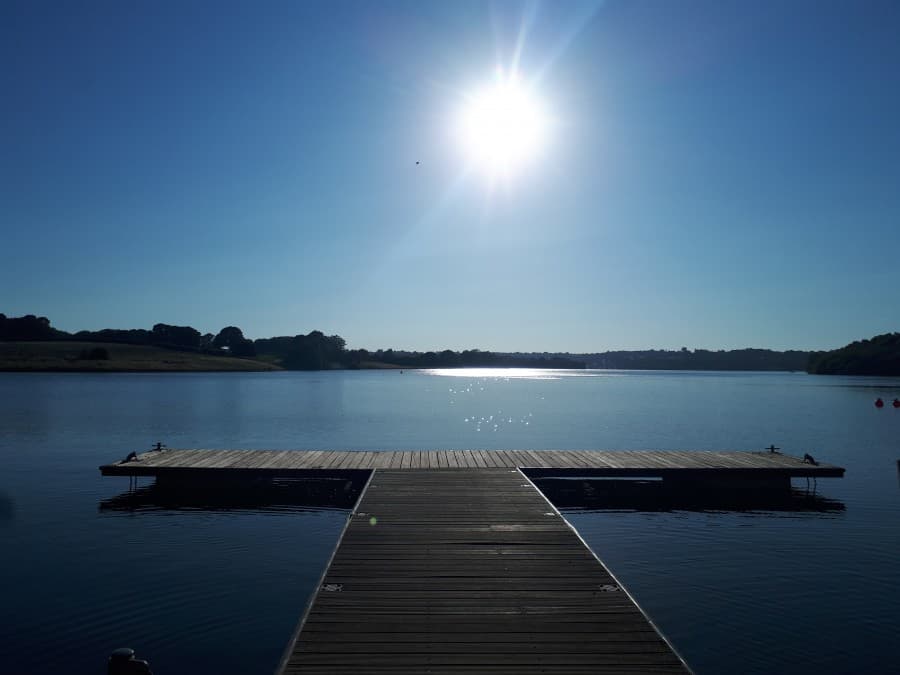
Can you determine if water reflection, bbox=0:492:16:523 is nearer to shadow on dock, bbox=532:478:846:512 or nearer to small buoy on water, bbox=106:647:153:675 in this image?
small buoy on water, bbox=106:647:153:675

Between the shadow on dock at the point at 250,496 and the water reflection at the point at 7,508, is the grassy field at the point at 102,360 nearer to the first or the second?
the water reflection at the point at 7,508

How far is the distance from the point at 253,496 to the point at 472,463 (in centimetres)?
747

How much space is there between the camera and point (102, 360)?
15600cm

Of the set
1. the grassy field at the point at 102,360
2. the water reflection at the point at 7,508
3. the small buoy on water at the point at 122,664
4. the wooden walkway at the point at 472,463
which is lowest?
the water reflection at the point at 7,508

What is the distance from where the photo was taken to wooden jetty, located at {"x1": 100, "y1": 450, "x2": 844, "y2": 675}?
21.4 ft

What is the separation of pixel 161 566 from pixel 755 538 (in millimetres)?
14590

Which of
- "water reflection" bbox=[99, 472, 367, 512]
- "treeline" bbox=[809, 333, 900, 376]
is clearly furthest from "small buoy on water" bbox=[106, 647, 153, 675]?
"treeline" bbox=[809, 333, 900, 376]

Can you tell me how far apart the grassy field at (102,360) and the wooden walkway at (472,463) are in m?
145

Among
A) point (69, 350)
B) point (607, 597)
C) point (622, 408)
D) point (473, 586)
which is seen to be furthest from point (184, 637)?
point (69, 350)

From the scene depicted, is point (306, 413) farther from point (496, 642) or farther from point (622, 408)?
point (496, 642)

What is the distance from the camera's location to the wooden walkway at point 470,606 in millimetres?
6492

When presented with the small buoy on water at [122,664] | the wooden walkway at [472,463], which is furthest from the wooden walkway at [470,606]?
the wooden walkway at [472,463]

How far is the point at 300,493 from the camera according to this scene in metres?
22.0

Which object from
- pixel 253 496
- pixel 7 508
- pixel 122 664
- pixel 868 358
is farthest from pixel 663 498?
pixel 868 358
